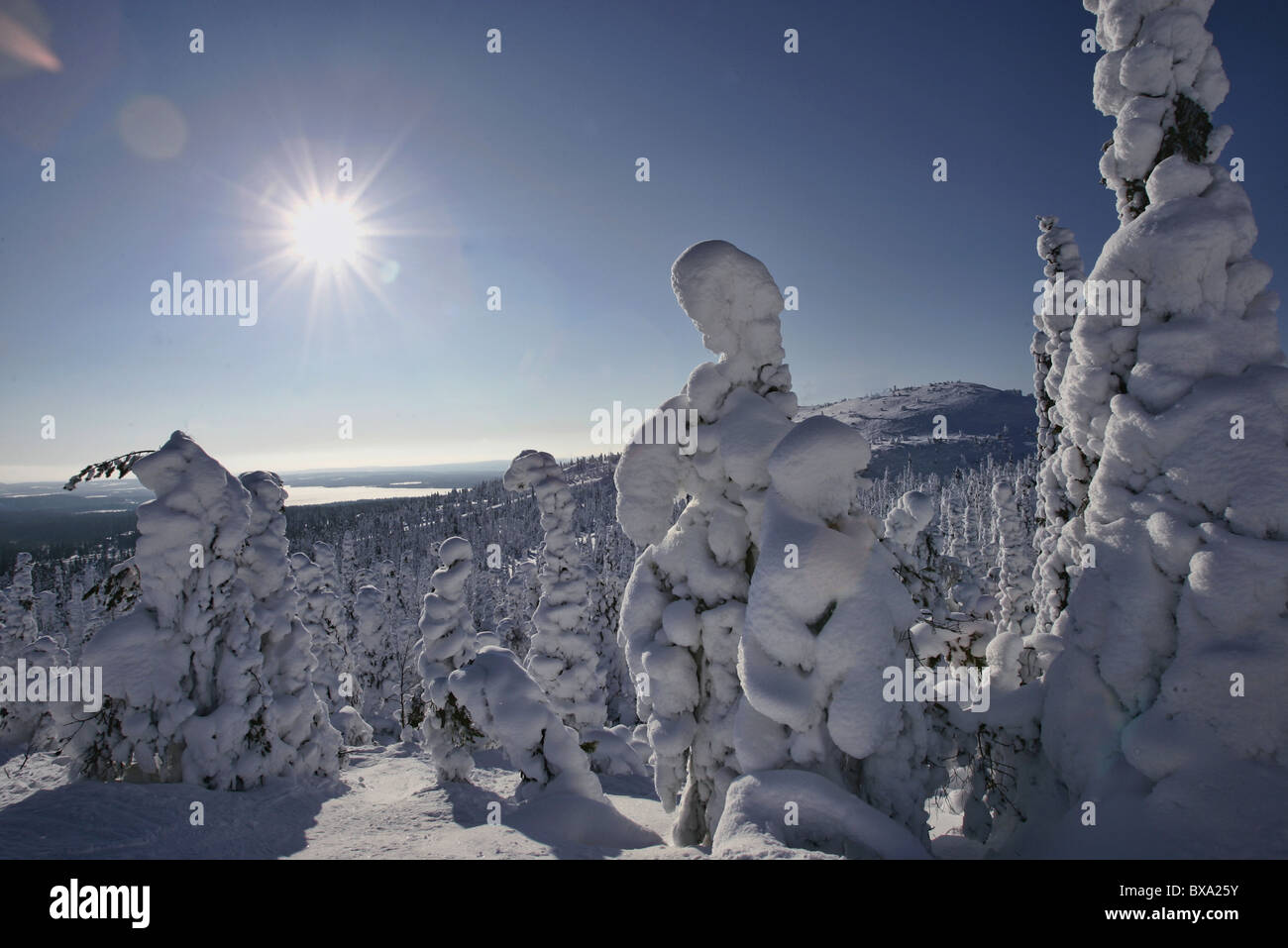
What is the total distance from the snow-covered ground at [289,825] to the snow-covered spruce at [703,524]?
1.23 metres

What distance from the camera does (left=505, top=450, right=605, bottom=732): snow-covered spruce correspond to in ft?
62.8

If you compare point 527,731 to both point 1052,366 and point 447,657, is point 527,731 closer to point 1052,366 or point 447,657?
point 447,657

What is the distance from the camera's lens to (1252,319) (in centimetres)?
579

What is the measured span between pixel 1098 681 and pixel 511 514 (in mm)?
136326

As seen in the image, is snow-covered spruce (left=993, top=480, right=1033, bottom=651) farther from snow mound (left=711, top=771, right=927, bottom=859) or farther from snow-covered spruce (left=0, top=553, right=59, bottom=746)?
snow-covered spruce (left=0, top=553, right=59, bottom=746)

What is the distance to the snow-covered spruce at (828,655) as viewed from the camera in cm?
550

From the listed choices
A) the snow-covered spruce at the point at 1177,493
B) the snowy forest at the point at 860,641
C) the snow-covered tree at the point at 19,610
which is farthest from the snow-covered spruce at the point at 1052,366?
the snow-covered tree at the point at 19,610

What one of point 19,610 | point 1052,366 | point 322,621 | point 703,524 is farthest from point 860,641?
point 19,610

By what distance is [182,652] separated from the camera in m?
10.6

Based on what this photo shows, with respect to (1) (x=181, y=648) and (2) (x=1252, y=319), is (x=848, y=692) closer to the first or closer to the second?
(2) (x=1252, y=319)

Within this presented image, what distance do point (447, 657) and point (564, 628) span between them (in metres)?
4.47
